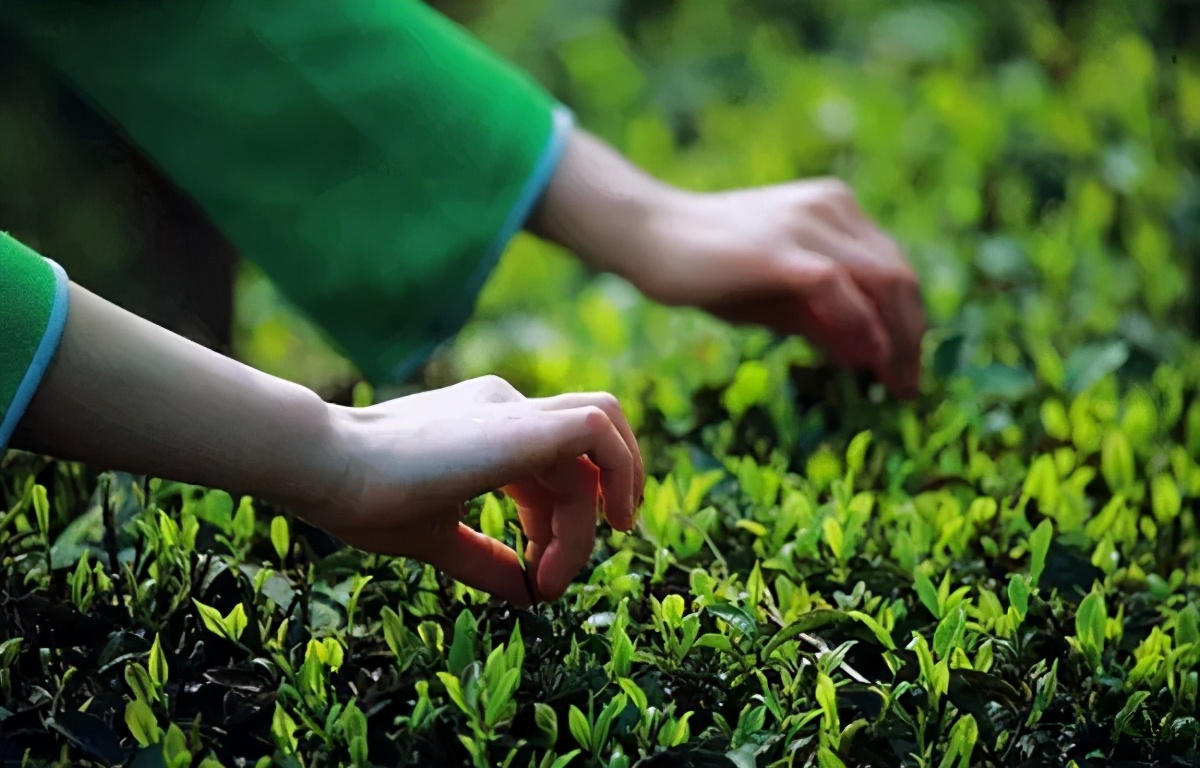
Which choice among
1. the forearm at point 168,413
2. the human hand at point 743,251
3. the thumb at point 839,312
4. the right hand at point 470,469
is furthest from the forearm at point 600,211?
the forearm at point 168,413

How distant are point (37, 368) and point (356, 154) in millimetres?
672

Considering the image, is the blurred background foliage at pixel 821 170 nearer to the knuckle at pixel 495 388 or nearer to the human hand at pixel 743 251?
the human hand at pixel 743 251

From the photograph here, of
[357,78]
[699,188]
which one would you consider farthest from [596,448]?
[699,188]

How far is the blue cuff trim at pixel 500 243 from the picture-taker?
158 cm

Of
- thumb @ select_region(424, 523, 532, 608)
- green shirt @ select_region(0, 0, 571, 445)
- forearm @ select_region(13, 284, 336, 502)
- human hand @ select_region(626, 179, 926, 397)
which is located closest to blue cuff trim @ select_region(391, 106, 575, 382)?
green shirt @ select_region(0, 0, 571, 445)

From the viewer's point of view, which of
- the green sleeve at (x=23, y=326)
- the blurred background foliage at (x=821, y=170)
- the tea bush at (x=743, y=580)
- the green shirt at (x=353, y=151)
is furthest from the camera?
the blurred background foliage at (x=821, y=170)

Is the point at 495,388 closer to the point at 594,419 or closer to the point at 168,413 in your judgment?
the point at 594,419

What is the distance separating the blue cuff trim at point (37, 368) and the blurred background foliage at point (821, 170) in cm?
53

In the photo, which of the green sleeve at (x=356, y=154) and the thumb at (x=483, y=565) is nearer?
the thumb at (x=483, y=565)

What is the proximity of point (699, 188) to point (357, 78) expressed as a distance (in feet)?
3.69

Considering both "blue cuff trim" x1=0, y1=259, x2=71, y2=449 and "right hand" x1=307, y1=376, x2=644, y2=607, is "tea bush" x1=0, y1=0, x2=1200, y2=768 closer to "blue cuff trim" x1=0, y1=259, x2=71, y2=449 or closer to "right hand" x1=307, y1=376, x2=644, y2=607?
"right hand" x1=307, y1=376, x2=644, y2=607

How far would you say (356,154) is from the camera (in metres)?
1.58

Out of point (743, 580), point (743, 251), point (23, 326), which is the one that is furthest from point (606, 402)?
point (743, 251)

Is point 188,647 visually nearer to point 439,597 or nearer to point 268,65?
point 439,597
